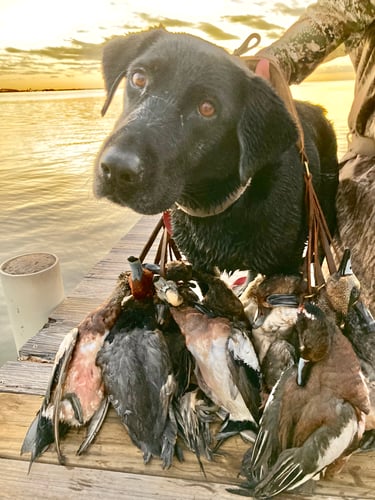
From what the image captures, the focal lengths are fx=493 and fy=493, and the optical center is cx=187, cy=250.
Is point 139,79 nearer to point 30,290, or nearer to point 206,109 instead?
point 206,109

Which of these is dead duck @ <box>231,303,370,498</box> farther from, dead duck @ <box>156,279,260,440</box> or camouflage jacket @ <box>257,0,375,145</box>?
camouflage jacket @ <box>257,0,375,145</box>

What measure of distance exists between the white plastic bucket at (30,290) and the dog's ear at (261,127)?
1065 mm

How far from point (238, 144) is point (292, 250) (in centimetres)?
32

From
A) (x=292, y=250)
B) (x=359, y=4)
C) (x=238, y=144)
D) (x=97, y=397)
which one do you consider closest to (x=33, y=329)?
(x=97, y=397)

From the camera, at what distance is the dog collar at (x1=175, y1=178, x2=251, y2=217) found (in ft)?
3.06

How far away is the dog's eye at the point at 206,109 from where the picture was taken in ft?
2.64

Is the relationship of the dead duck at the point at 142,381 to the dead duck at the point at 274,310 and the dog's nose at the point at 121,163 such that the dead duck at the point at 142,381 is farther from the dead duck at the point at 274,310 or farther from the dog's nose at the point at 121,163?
the dog's nose at the point at 121,163

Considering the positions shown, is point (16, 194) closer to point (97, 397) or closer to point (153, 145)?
point (97, 397)

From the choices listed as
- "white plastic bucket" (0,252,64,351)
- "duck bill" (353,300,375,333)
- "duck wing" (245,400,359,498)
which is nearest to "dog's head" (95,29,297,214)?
"duck bill" (353,300,375,333)

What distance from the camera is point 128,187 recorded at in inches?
29.9

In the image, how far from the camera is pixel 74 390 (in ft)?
3.37

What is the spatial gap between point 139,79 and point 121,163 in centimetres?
20

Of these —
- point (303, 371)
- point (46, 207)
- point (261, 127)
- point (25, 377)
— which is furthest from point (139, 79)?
point (46, 207)

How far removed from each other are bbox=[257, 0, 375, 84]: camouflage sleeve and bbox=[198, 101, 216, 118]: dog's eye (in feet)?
1.12
